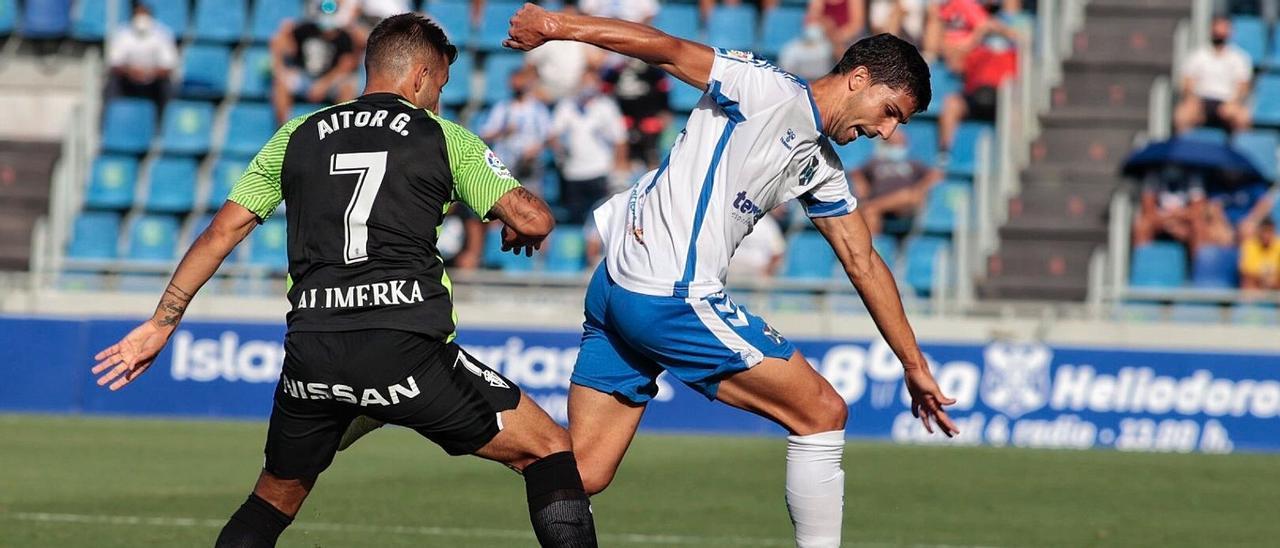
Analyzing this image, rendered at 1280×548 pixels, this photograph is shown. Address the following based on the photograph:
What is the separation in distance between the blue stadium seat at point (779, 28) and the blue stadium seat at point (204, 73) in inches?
237

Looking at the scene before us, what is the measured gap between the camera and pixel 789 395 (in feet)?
22.6

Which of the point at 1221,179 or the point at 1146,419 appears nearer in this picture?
the point at 1146,419

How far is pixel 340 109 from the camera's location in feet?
20.0

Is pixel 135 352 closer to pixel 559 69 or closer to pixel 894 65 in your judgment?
pixel 894 65

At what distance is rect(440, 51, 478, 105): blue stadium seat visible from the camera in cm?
2073

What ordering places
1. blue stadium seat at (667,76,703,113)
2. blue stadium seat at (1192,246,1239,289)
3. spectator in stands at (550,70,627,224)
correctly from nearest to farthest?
blue stadium seat at (1192,246,1239,289), spectator in stands at (550,70,627,224), blue stadium seat at (667,76,703,113)

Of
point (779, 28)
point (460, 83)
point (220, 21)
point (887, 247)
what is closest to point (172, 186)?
point (220, 21)

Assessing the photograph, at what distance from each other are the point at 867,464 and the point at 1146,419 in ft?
11.8

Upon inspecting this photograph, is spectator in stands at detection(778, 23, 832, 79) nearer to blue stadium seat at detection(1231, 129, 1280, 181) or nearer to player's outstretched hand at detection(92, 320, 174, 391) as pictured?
blue stadium seat at detection(1231, 129, 1280, 181)

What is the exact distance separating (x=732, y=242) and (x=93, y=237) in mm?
14287

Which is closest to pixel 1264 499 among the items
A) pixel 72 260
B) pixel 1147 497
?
pixel 1147 497

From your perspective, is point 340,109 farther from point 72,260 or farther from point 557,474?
point 72,260

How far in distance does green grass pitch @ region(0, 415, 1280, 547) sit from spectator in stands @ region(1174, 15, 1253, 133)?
4998 millimetres

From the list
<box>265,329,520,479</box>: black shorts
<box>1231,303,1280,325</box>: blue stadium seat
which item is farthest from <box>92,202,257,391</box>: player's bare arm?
<box>1231,303,1280,325</box>: blue stadium seat
